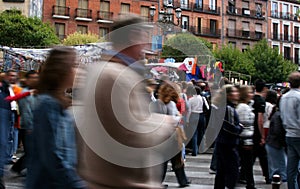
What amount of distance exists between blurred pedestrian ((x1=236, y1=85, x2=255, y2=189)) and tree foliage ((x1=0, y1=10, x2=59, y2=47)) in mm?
26659

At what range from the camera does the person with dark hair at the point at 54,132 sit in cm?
288

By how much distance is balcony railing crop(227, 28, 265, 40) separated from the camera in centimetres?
5400

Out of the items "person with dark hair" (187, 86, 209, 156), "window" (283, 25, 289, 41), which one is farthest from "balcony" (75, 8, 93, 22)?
"person with dark hair" (187, 86, 209, 156)

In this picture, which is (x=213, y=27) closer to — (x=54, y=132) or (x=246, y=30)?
(x=246, y=30)

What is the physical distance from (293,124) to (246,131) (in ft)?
3.44

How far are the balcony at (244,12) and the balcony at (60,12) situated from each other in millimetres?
20292

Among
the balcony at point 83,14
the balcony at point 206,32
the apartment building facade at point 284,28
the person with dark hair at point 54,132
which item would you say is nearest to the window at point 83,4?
the balcony at point 83,14

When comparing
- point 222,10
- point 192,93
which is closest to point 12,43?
point 192,93

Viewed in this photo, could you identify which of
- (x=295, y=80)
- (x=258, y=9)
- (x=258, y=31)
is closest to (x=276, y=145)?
(x=295, y=80)

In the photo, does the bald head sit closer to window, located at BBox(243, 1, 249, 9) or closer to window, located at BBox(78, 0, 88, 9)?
window, located at BBox(78, 0, 88, 9)

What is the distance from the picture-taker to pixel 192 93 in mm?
10797

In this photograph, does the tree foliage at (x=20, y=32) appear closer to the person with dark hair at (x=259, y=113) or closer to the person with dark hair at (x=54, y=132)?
the person with dark hair at (x=259, y=113)

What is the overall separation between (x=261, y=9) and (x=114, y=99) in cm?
5710

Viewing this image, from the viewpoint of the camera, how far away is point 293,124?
19.7 feet
